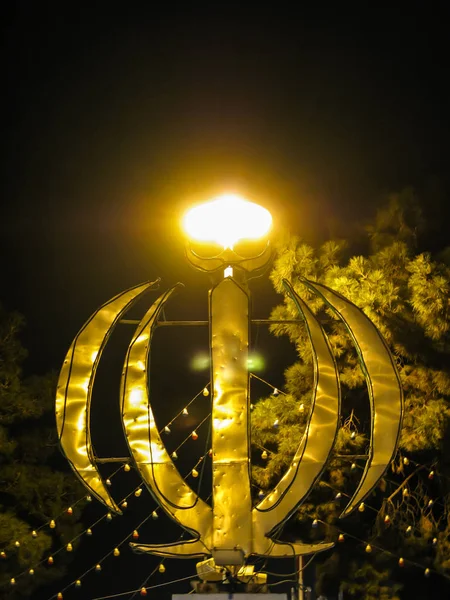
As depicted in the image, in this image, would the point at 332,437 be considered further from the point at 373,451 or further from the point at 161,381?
the point at 161,381

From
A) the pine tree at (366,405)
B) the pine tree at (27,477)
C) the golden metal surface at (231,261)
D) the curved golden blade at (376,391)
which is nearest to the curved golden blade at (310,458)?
the curved golden blade at (376,391)

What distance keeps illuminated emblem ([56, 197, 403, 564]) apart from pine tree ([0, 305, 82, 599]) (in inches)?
Result: 109

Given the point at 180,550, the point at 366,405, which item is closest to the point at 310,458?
the point at 180,550

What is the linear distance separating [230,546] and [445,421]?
260 cm

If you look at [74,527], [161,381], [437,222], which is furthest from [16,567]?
[437,222]

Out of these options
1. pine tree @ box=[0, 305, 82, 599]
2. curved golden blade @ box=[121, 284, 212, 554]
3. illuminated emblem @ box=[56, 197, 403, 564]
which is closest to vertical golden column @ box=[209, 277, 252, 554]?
illuminated emblem @ box=[56, 197, 403, 564]

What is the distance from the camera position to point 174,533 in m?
7.24

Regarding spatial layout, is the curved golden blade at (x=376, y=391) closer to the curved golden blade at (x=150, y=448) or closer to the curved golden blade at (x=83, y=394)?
the curved golden blade at (x=150, y=448)

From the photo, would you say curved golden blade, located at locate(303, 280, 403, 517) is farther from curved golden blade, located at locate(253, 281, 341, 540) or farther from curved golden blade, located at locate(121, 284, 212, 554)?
curved golden blade, located at locate(121, 284, 212, 554)

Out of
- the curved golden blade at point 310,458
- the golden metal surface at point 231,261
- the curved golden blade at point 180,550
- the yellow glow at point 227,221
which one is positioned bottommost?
the curved golden blade at point 180,550

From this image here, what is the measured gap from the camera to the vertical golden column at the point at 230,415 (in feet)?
13.7

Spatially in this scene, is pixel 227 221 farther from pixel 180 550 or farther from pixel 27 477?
pixel 27 477

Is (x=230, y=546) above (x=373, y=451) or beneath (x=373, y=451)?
beneath

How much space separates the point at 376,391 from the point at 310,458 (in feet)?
1.63
